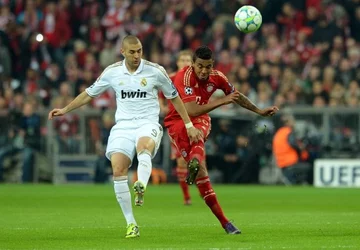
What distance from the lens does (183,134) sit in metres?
13.0

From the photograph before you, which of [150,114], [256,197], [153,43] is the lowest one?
[256,197]

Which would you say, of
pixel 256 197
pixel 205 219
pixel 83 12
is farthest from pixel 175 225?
pixel 83 12

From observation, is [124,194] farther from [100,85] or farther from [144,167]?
[100,85]

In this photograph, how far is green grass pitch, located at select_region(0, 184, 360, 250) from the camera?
11.3m

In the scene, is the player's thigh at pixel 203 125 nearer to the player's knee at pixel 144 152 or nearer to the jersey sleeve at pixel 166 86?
the jersey sleeve at pixel 166 86

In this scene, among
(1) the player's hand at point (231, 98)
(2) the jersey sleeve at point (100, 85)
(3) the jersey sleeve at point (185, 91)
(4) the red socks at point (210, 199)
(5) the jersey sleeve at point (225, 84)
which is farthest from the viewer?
(3) the jersey sleeve at point (185, 91)

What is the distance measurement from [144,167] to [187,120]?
0.89 meters

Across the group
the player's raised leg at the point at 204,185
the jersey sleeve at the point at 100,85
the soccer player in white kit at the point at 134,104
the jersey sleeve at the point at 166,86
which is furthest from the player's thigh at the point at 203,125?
the jersey sleeve at the point at 100,85

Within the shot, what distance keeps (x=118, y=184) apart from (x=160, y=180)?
1431cm

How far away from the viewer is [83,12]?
30125 millimetres

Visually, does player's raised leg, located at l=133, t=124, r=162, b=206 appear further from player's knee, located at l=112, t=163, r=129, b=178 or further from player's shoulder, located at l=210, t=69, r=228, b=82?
player's shoulder, located at l=210, t=69, r=228, b=82

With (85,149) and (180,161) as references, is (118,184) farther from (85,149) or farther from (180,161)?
(85,149)

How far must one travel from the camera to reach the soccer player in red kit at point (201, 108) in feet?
39.9

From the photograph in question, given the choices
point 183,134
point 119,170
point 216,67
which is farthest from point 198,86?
point 216,67
